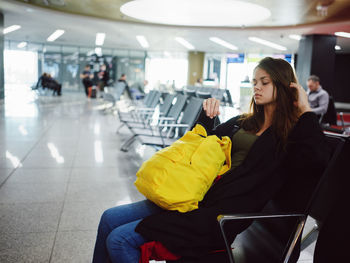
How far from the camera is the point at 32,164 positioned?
479 centimetres

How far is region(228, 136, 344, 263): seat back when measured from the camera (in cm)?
146

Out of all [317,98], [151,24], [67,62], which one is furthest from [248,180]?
[67,62]

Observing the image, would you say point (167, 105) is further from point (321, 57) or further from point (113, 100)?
point (321, 57)

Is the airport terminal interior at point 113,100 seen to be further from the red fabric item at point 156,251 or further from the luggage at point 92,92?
the red fabric item at point 156,251

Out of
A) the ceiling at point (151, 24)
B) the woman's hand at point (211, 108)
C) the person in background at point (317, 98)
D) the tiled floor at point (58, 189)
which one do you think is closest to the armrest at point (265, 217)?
the woman's hand at point (211, 108)

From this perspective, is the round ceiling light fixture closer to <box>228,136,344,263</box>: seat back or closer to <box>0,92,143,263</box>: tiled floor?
<box>0,92,143,263</box>: tiled floor

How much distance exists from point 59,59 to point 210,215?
26.6m

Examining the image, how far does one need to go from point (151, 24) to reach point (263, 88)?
13.2 m

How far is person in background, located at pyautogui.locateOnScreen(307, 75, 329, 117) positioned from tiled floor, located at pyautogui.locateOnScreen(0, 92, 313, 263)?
3443mm

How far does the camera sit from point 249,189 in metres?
1.58

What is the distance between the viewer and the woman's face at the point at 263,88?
5.88 feet

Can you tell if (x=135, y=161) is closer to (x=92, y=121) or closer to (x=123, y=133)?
(x=123, y=133)

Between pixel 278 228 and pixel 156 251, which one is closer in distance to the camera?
pixel 156 251

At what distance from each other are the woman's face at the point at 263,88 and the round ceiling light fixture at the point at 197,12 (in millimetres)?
9897
